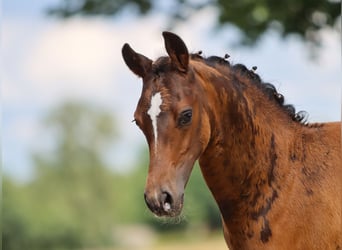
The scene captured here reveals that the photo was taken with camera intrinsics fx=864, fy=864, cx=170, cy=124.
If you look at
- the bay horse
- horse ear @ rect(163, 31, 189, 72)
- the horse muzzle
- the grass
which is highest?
the grass

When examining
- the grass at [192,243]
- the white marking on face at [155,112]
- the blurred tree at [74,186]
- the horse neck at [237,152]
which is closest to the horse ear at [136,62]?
the white marking on face at [155,112]

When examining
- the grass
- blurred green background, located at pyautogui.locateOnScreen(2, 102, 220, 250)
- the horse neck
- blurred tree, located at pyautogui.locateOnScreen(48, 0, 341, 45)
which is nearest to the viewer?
the horse neck

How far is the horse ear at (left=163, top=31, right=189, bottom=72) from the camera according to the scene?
5.16 metres

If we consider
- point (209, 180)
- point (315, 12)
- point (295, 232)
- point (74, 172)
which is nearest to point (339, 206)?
point (295, 232)

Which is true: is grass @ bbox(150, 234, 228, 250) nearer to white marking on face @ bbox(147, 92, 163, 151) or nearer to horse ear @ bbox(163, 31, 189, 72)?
horse ear @ bbox(163, 31, 189, 72)

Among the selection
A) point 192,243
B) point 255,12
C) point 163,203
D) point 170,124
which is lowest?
point 163,203

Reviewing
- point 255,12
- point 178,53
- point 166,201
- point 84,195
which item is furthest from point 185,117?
point 84,195

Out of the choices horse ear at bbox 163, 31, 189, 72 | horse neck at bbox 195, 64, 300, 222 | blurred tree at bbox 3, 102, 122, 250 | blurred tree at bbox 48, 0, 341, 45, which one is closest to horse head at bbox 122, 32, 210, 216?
horse ear at bbox 163, 31, 189, 72

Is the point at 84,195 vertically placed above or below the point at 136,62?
above

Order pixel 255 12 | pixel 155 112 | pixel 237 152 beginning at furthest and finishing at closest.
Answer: pixel 255 12, pixel 237 152, pixel 155 112

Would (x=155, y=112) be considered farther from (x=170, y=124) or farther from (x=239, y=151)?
(x=239, y=151)

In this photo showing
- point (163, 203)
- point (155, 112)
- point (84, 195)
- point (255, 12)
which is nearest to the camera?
point (163, 203)

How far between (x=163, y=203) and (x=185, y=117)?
0.53 m

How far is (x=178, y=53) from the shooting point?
518cm
